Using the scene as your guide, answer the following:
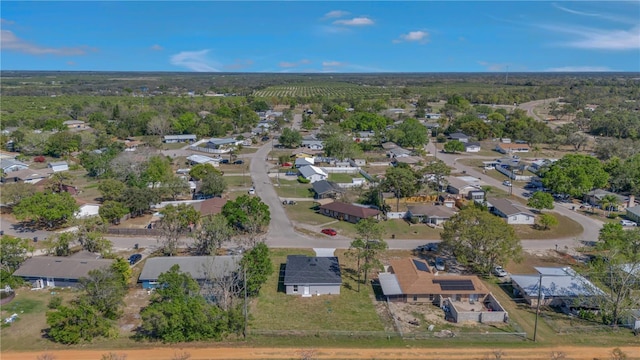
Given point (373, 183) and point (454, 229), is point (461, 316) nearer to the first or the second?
point (454, 229)

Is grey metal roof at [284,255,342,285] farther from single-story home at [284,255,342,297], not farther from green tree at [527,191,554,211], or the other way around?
green tree at [527,191,554,211]

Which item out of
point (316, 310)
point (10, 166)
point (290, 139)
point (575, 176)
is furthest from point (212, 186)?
point (575, 176)

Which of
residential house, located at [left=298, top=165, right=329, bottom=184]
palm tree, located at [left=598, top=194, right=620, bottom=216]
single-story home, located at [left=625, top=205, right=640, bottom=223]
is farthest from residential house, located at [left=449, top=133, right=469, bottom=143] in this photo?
single-story home, located at [left=625, top=205, right=640, bottom=223]

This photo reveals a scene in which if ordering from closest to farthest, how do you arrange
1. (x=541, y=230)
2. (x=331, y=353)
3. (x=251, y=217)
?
(x=331, y=353) < (x=251, y=217) < (x=541, y=230)

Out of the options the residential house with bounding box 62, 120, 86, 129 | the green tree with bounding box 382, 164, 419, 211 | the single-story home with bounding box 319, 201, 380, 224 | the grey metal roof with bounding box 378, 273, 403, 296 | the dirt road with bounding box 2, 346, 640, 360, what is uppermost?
the residential house with bounding box 62, 120, 86, 129

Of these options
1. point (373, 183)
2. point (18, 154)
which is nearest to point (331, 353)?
point (373, 183)

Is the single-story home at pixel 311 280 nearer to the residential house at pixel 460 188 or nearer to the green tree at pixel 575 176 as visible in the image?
the residential house at pixel 460 188
